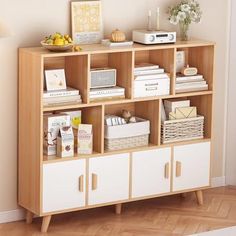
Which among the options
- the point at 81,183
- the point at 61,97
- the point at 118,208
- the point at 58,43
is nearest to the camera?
the point at 58,43

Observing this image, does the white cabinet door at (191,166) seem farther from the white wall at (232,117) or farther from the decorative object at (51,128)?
the decorative object at (51,128)

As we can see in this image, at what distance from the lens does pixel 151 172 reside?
5.30m

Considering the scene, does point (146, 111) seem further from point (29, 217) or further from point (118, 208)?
point (29, 217)

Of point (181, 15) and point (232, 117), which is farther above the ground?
point (181, 15)

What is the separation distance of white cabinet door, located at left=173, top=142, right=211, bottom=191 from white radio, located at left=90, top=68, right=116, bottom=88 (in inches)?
26.0

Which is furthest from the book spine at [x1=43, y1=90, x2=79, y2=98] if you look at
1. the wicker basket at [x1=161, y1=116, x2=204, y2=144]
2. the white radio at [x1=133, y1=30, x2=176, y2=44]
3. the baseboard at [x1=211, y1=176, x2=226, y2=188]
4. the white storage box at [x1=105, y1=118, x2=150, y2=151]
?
the baseboard at [x1=211, y1=176, x2=226, y2=188]

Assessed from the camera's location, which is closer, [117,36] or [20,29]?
[20,29]

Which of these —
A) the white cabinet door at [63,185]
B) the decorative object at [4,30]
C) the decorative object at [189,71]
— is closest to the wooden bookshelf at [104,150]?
the white cabinet door at [63,185]

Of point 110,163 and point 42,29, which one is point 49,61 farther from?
point 110,163

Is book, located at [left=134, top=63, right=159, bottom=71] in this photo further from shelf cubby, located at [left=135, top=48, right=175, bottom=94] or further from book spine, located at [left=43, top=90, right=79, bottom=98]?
book spine, located at [left=43, top=90, right=79, bottom=98]

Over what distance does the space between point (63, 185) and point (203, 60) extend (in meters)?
1.33

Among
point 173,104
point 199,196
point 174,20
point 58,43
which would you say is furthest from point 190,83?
point 58,43

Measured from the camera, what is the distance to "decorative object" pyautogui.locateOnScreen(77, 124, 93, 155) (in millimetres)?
5020

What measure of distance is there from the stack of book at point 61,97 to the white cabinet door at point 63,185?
0.37m
